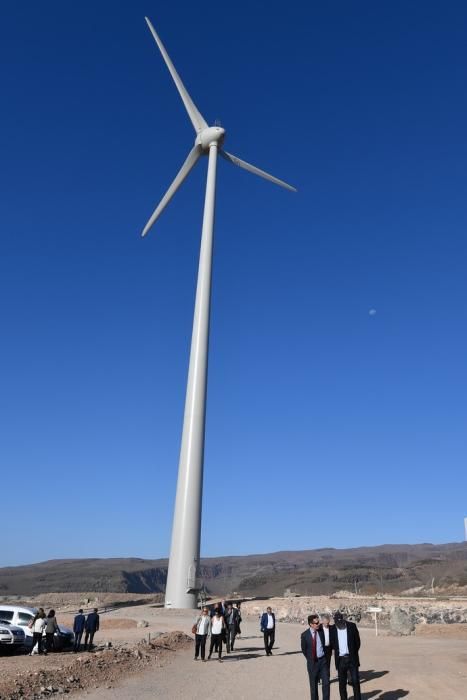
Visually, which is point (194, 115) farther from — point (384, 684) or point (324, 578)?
point (324, 578)

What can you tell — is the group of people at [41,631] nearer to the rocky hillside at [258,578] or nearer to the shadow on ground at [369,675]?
the shadow on ground at [369,675]

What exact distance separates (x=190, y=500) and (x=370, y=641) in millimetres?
14314

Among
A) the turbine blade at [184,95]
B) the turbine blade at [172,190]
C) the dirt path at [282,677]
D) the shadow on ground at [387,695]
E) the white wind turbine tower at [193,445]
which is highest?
the turbine blade at [184,95]

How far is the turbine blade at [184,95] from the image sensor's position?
48.6 meters

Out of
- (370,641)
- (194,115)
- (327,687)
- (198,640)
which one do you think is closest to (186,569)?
(370,641)

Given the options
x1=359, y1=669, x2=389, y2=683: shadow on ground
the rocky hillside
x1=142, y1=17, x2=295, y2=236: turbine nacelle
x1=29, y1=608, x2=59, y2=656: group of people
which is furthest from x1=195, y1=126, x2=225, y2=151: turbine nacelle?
the rocky hillside

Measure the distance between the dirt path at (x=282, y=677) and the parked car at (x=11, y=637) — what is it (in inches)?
209

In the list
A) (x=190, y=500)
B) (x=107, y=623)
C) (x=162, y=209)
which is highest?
(x=162, y=209)

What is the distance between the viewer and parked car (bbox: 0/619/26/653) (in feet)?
65.9

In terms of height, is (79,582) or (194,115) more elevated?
(194,115)

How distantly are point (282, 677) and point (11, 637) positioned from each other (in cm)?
984

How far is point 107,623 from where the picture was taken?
1320 inches

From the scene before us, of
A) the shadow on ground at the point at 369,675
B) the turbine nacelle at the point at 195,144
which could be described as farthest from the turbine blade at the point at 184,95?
the shadow on ground at the point at 369,675

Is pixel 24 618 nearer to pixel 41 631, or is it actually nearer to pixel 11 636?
pixel 11 636
